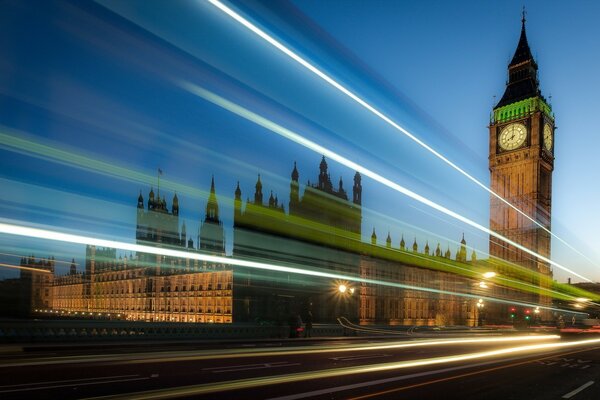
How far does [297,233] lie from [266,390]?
62.4 m

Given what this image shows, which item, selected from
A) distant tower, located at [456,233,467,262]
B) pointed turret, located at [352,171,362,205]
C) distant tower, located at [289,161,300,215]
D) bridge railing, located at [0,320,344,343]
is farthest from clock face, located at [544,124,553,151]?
bridge railing, located at [0,320,344,343]

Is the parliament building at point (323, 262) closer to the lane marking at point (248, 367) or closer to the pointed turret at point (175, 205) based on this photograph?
the pointed turret at point (175, 205)

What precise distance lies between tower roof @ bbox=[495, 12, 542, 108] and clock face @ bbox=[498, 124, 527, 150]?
6.95m

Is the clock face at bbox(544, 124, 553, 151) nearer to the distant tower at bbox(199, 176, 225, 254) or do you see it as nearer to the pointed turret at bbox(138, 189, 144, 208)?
the distant tower at bbox(199, 176, 225, 254)

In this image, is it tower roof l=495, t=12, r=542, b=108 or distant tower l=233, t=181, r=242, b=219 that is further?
tower roof l=495, t=12, r=542, b=108

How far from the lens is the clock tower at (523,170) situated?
337 ft

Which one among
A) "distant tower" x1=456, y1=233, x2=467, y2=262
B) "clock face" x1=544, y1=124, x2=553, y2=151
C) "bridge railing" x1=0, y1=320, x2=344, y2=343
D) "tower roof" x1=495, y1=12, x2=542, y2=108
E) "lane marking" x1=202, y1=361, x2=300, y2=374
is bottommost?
"bridge railing" x1=0, y1=320, x2=344, y2=343

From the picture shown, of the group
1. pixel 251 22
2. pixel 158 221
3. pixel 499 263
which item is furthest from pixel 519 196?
pixel 251 22

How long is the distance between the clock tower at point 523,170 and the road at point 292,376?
9028cm

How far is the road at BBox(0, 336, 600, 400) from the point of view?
36.2 ft

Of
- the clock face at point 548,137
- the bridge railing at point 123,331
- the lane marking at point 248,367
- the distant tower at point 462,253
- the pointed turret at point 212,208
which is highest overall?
the clock face at point 548,137

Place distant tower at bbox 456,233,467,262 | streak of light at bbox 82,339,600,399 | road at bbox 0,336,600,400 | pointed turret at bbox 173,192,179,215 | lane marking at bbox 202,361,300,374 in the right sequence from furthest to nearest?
distant tower at bbox 456,233,467,262 → pointed turret at bbox 173,192,179,215 → lane marking at bbox 202,361,300,374 → road at bbox 0,336,600,400 → streak of light at bbox 82,339,600,399

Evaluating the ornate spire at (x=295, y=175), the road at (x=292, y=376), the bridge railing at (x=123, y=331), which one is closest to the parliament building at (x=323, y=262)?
the ornate spire at (x=295, y=175)

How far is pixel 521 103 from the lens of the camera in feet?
358
